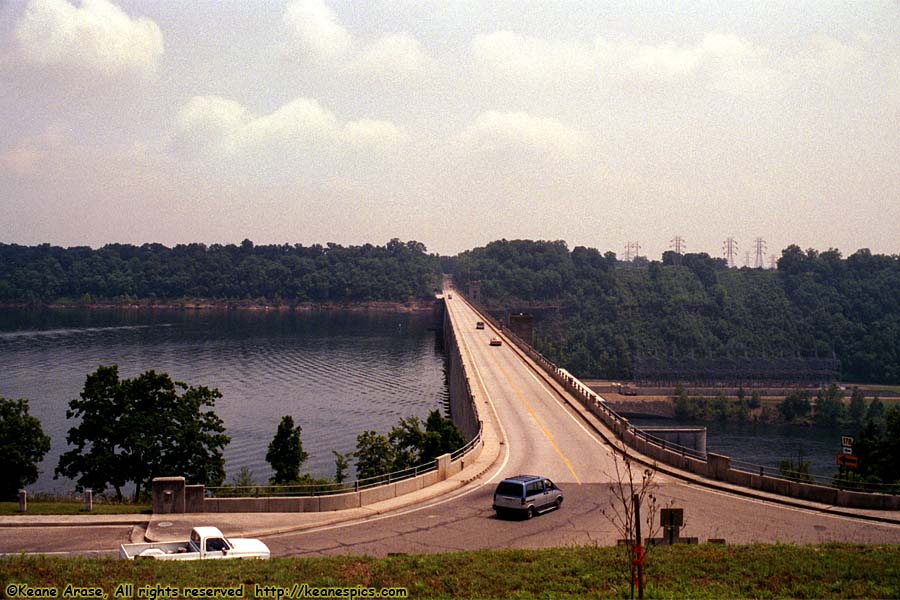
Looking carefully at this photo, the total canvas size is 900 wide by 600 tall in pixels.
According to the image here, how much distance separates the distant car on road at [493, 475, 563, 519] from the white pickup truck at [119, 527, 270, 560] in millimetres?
8409

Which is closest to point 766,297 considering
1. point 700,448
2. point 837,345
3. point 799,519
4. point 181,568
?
point 837,345

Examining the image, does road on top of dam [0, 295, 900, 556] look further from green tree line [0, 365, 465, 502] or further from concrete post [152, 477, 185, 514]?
green tree line [0, 365, 465, 502]

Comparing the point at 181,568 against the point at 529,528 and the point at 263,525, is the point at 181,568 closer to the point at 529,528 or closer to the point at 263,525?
the point at 263,525

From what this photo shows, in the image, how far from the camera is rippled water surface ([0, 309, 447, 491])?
6969 cm

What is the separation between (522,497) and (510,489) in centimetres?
45

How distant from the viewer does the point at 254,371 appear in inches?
4323

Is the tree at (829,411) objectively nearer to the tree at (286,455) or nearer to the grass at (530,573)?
the tree at (286,455)

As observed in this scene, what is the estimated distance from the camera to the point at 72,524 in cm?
2308

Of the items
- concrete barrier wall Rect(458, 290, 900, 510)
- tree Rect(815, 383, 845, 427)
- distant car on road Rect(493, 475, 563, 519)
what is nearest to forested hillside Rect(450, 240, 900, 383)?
tree Rect(815, 383, 845, 427)

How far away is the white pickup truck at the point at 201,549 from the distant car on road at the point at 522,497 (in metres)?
8.41

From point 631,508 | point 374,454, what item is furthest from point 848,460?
point 374,454

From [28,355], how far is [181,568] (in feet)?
384

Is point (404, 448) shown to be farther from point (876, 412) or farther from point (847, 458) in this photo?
point (876, 412)

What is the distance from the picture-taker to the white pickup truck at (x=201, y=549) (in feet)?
59.7
